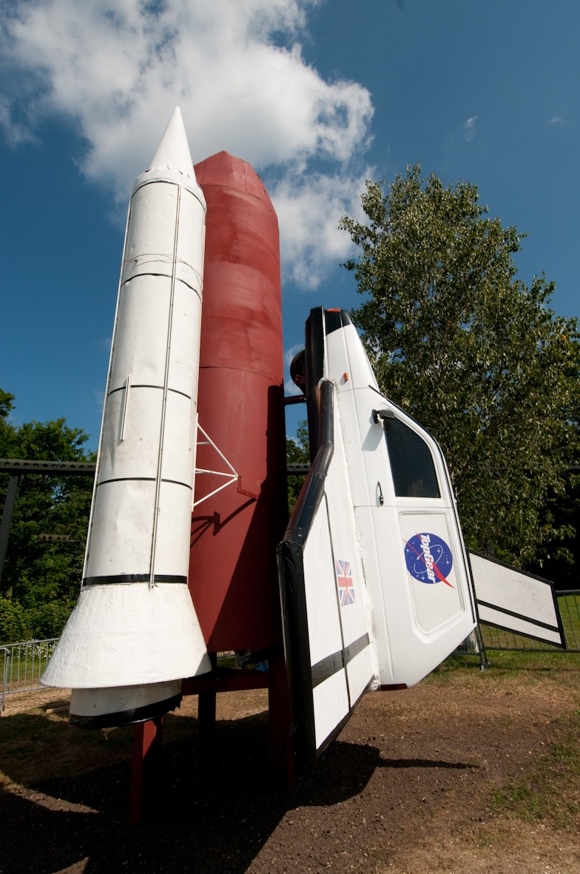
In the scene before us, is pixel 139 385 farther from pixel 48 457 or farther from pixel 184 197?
pixel 48 457

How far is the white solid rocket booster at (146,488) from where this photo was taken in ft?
14.5

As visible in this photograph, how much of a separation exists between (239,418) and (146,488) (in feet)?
6.23

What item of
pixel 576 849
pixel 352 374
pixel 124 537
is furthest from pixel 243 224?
pixel 576 849

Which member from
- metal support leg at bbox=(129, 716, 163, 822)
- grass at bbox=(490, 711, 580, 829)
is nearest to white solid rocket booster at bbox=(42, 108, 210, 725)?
metal support leg at bbox=(129, 716, 163, 822)

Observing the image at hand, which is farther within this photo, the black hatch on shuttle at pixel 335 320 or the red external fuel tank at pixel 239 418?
the black hatch on shuttle at pixel 335 320

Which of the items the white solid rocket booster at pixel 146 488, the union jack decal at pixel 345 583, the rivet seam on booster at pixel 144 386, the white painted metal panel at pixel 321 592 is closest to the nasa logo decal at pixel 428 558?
the union jack decal at pixel 345 583

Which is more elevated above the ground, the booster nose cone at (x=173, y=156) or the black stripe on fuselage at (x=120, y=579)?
the booster nose cone at (x=173, y=156)

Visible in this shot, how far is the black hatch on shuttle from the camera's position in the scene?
7012mm

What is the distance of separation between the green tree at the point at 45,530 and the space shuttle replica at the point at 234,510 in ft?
84.7

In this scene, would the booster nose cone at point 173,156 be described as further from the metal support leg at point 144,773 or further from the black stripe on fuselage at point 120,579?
the metal support leg at point 144,773

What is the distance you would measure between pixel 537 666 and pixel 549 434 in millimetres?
6193

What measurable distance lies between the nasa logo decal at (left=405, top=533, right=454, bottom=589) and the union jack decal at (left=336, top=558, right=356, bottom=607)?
3.02 feet

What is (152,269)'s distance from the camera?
20.0 feet

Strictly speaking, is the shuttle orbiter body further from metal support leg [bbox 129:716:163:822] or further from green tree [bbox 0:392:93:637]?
green tree [bbox 0:392:93:637]
